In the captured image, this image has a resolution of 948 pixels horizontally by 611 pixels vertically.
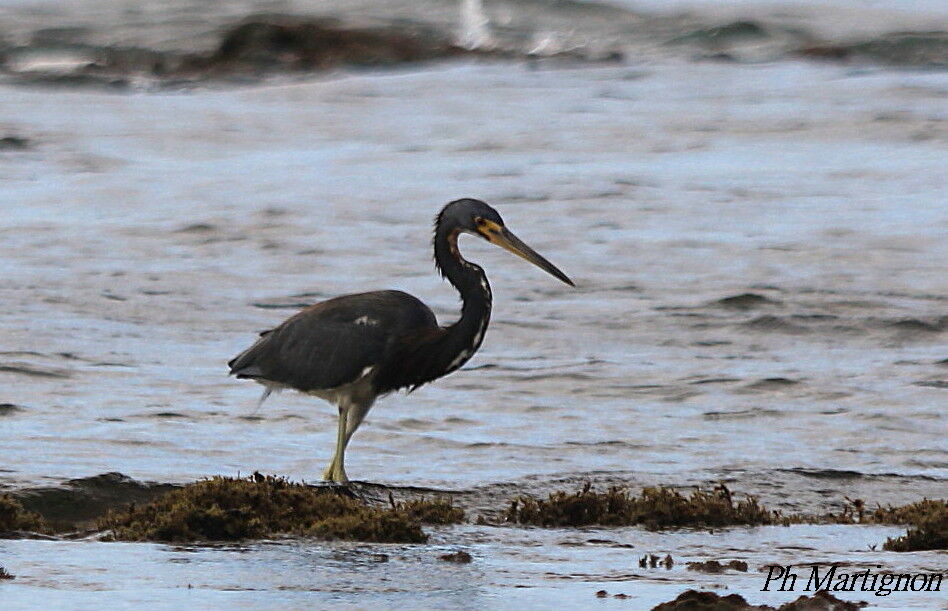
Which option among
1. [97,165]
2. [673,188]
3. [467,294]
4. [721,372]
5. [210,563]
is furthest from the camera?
[97,165]

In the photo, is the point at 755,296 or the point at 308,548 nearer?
the point at 308,548

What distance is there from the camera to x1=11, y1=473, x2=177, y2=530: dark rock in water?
10.5 metres

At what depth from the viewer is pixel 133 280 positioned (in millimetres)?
22391

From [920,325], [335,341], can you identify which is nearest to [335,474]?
[335,341]

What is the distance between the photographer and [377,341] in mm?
11891

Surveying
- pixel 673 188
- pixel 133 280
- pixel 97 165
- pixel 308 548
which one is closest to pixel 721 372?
pixel 133 280

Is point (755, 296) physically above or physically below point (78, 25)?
below

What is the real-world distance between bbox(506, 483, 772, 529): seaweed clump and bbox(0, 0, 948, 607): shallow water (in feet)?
0.92

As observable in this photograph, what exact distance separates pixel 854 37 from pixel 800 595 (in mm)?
38069

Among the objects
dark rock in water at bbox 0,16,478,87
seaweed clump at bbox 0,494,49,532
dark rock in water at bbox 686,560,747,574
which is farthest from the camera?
dark rock in water at bbox 0,16,478,87

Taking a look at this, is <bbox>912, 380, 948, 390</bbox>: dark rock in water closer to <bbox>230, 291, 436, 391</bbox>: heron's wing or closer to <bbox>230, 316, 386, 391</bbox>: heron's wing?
<bbox>230, 291, 436, 391</bbox>: heron's wing

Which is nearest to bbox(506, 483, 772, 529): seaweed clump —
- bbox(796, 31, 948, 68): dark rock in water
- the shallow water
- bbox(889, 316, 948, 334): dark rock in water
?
the shallow water

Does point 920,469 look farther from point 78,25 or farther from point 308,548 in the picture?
point 78,25

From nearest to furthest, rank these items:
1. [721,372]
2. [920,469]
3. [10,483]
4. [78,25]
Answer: [10,483], [920,469], [721,372], [78,25]
